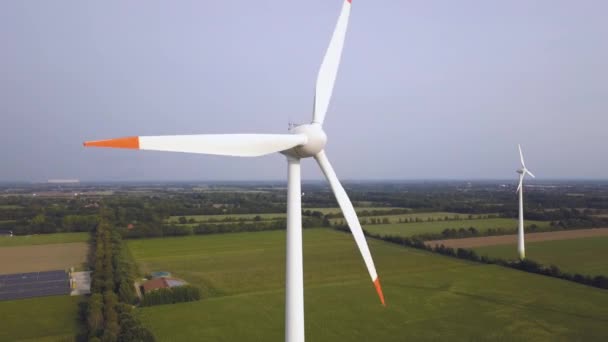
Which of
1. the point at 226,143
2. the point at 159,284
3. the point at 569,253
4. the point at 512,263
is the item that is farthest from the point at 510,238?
the point at 226,143

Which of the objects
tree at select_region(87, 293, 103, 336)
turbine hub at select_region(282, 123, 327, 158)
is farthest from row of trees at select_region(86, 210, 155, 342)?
turbine hub at select_region(282, 123, 327, 158)

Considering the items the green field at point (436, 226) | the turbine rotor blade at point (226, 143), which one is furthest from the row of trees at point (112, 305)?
the green field at point (436, 226)

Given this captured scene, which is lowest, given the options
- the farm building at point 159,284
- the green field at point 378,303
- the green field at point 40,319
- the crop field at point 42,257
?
the green field at point 378,303

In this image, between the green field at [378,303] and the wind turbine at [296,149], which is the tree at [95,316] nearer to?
the green field at [378,303]

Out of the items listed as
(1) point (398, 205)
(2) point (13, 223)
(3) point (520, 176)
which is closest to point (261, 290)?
(3) point (520, 176)

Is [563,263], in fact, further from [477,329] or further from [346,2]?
[346,2]

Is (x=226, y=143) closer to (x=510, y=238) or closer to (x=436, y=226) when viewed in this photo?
(x=510, y=238)
